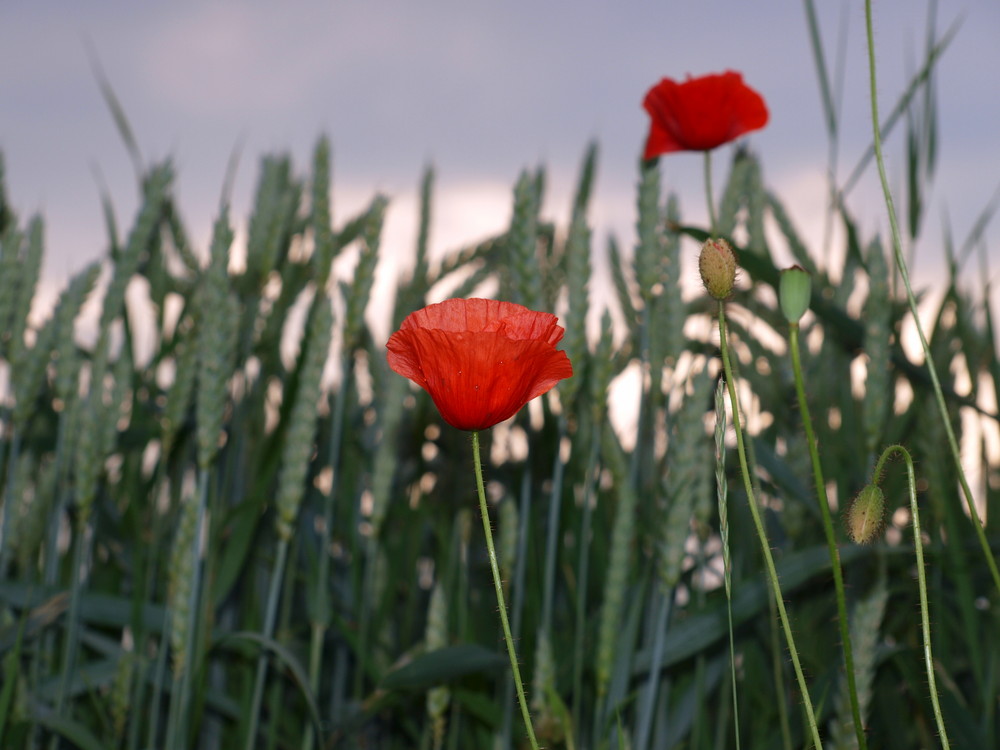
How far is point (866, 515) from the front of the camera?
17.3 inches

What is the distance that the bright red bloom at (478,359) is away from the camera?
455 mm

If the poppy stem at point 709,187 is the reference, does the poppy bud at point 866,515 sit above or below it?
below

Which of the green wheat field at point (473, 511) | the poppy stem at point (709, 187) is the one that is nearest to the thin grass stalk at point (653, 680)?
the green wheat field at point (473, 511)

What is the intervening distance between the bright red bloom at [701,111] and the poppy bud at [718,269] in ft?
1.39

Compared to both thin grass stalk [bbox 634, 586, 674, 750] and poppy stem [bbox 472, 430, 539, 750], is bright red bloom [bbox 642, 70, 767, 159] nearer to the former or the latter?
thin grass stalk [bbox 634, 586, 674, 750]

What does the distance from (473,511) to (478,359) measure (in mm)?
764

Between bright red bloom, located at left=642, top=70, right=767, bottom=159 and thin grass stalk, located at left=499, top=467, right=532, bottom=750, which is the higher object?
bright red bloom, located at left=642, top=70, right=767, bottom=159

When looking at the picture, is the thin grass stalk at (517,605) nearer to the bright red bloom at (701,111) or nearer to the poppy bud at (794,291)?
the bright red bloom at (701,111)

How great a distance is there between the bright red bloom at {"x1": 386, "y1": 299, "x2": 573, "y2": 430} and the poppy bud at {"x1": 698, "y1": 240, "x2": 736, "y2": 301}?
7cm

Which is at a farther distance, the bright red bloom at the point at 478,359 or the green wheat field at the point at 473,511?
the green wheat field at the point at 473,511

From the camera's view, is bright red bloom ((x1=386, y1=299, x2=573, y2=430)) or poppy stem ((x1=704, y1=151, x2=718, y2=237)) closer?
bright red bloom ((x1=386, y1=299, x2=573, y2=430))

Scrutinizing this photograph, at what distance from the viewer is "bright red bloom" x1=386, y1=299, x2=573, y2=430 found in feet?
1.49

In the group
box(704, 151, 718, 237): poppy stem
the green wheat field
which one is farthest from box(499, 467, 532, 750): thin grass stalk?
box(704, 151, 718, 237): poppy stem

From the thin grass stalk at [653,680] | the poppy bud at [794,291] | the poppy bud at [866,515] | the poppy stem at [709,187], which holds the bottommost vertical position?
the thin grass stalk at [653,680]
